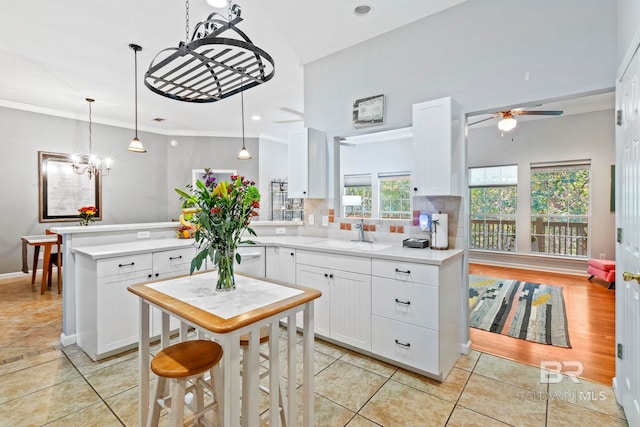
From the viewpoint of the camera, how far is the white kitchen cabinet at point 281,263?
3088 millimetres

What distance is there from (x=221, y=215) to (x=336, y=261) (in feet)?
4.68

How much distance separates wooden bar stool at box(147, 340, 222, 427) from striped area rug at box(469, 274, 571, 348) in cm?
285

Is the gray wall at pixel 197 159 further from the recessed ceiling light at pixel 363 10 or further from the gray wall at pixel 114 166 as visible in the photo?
the recessed ceiling light at pixel 363 10

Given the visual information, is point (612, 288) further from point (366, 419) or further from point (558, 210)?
point (366, 419)

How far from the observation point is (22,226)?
531 centimetres

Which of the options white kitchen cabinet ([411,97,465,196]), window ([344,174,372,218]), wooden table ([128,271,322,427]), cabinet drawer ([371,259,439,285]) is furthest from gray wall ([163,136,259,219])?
wooden table ([128,271,322,427])

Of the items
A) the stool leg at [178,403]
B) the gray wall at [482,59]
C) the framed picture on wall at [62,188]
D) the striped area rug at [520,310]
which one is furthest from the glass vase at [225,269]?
the framed picture on wall at [62,188]

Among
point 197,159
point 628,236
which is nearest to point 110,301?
point 628,236

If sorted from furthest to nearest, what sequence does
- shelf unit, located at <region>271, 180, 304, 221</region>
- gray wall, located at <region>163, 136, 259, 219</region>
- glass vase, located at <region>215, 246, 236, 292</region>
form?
shelf unit, located at <region>271, 180, 304, 221</region> < gray wall, located at <region>163, 136, 259, 219</region> < glass vase, located at <region>215, 246, 236, 292</region>

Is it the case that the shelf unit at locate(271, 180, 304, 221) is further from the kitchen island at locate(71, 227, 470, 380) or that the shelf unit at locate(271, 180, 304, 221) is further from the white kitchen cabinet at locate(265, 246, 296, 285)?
the kitchen island at locate(71, 227, 470, 380)

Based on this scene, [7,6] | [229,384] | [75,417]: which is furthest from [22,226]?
[229,384]

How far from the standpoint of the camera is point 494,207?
6418mm

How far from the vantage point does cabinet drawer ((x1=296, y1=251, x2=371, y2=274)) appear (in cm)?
257

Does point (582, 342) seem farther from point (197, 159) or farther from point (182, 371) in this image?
point (197, 159)
